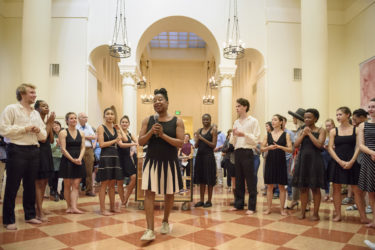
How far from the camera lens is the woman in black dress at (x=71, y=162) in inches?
177

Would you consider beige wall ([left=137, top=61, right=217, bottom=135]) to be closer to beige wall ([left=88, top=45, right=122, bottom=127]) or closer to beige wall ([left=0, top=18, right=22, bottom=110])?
beige wall ([left=88, top=45, right=122, bottom=127])

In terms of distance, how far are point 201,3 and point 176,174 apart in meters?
8.74

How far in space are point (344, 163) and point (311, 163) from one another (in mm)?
411

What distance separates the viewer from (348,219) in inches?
166

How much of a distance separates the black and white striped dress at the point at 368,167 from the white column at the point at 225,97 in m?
6.82

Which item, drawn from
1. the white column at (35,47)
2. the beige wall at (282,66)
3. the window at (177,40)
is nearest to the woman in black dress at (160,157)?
the white column at (35,47)

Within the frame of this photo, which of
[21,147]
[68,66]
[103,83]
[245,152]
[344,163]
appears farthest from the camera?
[103,83]

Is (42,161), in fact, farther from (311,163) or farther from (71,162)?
(311,163)

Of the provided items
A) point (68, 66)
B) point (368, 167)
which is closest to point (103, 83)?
point (68, 66)

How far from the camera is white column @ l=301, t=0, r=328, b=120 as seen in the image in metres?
8.66

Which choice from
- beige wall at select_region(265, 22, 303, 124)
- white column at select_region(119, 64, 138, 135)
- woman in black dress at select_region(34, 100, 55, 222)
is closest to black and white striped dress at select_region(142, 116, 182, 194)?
woman in black dress at select_region(34, 100, 55, 222)

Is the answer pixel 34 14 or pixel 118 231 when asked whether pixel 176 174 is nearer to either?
pixel 118 231

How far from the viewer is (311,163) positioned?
4152 millimetres

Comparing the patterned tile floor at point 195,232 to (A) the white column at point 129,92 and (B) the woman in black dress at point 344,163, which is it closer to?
(B) the woman in black dress at point 344,163
